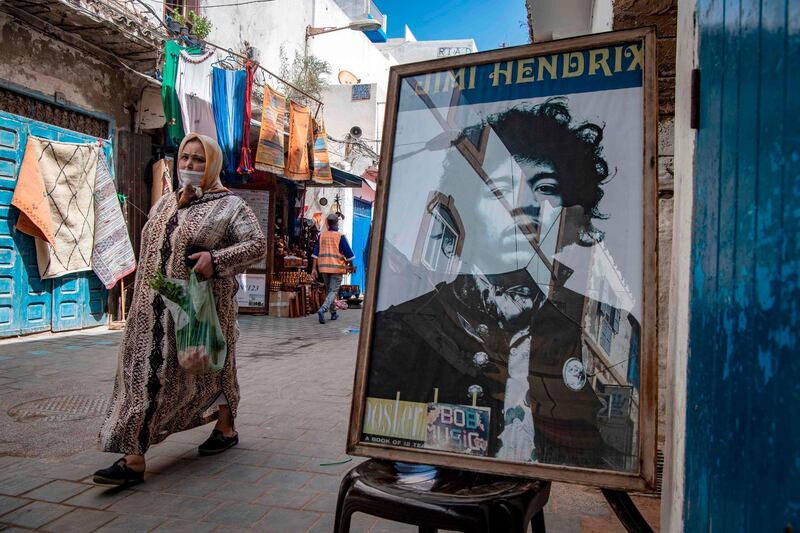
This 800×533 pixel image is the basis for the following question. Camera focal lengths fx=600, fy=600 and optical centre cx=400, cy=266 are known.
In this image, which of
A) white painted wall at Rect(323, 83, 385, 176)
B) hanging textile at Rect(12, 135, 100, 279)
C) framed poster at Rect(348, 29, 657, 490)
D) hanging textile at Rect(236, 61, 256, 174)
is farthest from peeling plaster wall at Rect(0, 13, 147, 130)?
white painted wall at Rect(323, 83, 385, 176)

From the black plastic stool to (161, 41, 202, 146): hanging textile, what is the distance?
801 cm

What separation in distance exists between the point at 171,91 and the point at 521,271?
8056mm

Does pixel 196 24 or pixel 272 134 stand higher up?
pixel 196 24

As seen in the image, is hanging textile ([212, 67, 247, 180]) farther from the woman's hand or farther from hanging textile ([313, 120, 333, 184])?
the woman's hand

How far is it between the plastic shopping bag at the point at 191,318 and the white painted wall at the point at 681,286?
231cm

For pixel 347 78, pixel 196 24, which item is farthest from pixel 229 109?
pixel 347 78

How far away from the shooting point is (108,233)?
8766 mm

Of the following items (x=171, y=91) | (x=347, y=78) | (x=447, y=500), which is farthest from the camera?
(x=347, y=78)

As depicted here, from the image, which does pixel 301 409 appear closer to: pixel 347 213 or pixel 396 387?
pixel 396 387

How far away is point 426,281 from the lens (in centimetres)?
182

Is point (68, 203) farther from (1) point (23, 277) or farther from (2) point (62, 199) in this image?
(1) point (23, 277)

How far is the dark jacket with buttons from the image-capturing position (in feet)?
5.16

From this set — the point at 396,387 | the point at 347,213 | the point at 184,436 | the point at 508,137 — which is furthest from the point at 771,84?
the point at 347,213

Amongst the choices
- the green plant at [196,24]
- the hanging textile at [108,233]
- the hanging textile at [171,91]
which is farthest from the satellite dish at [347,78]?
the hanging textile at [108,233]
